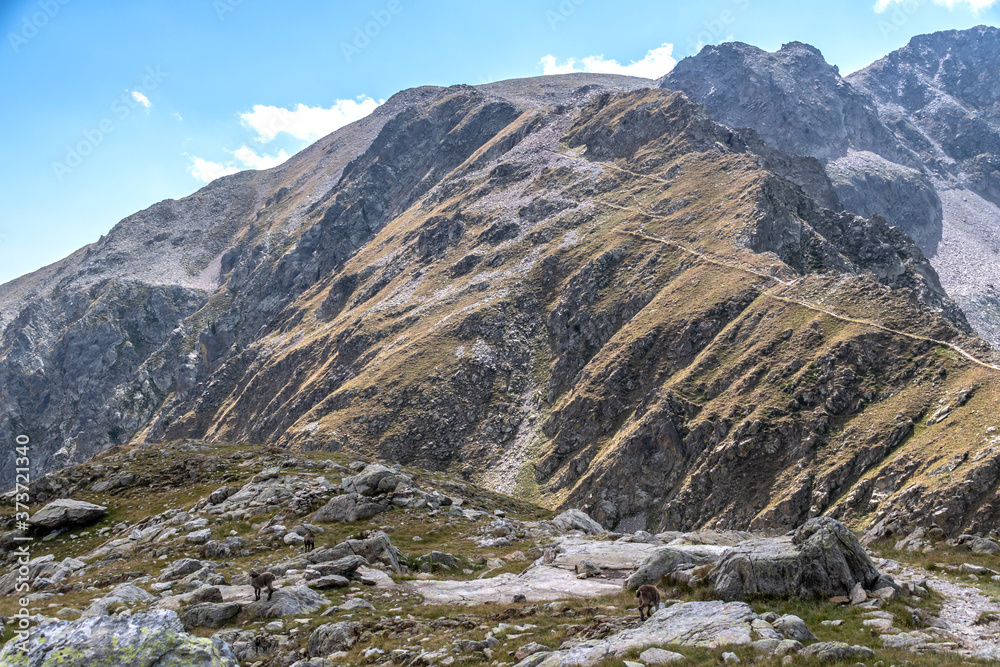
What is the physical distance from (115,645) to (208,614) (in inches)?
365

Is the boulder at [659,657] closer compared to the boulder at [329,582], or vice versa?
the boulder at [659,657]

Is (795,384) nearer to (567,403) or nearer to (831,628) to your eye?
(567,403)

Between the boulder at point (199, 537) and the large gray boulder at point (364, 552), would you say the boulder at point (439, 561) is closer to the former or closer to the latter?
A: the large gray boulder at point (364, 552)

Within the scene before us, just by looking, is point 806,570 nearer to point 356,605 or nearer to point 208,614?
point 356,605

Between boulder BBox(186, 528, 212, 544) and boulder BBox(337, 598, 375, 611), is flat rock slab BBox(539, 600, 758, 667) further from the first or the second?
boulder BBox(186, 528, 212, 544)

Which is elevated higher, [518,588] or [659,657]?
[659,657]

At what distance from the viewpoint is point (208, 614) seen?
21594 millimetres

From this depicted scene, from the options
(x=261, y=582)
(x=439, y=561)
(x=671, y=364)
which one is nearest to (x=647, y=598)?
(x=439, y=561)

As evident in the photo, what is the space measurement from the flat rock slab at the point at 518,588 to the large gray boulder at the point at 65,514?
27.3 meters

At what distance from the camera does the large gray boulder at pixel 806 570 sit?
1992 cm

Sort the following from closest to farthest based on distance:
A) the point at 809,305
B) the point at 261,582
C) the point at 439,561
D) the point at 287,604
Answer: the point at 287,604 → the point at 261,582 → the point at 439,561 → the point at 809,305

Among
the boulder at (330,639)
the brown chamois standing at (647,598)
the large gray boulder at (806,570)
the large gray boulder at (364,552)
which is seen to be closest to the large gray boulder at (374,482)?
the large gray boulder at (364,552)

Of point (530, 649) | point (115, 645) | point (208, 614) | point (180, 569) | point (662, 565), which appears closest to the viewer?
point (115, 645)

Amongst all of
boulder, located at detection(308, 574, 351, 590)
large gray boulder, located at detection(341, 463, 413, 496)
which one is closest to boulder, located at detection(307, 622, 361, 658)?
boulder, located at detection(308, 574, 351, 590)
